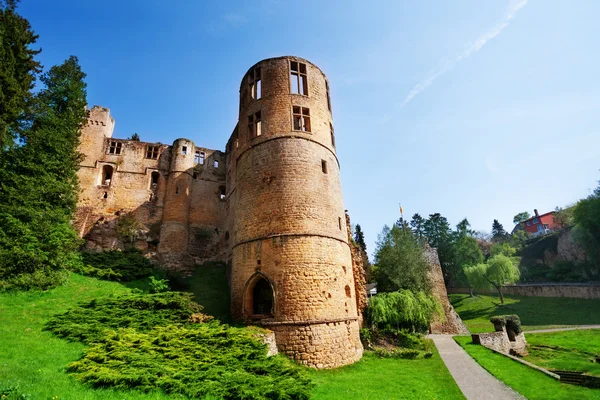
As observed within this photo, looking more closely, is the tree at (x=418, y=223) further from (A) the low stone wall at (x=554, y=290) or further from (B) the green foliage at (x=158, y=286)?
(B) the green foliage at (x=158, y=286)

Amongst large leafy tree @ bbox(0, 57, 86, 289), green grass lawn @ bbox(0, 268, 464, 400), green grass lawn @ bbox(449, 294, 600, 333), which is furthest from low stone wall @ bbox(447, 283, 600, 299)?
large leafy tree @ bbox(0, 57, 86, 289)

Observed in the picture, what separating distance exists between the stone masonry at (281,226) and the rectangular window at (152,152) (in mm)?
4131

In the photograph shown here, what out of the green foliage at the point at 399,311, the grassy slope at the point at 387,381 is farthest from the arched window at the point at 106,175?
the grassy slope at the point at 387,381

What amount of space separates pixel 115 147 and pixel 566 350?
35852mm

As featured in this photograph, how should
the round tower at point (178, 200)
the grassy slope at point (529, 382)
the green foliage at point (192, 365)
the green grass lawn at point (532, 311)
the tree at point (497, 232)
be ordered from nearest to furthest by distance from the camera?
the green foliage at point (192, 365) < the grassy slope at point (529, 382) < the round tower at point (178, 200) < the green grass lawn at point (532, 311) < the tree at point (497, 232)

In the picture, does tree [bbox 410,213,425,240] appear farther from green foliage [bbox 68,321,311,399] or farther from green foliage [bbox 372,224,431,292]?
green foliage [bbox 68,321,311,399]

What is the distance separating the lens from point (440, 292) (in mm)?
29094

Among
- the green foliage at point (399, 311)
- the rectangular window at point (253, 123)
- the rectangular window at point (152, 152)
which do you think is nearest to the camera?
the rectangular window at point (253, 123)

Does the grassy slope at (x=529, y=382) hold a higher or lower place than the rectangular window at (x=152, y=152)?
lower

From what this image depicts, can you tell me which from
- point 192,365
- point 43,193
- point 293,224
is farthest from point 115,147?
point 192,365

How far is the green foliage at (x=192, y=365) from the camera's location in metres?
6.80

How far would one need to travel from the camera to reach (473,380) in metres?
11.2

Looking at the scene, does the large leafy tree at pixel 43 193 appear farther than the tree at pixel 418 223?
No

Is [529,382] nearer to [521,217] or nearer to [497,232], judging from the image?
[497,232]
